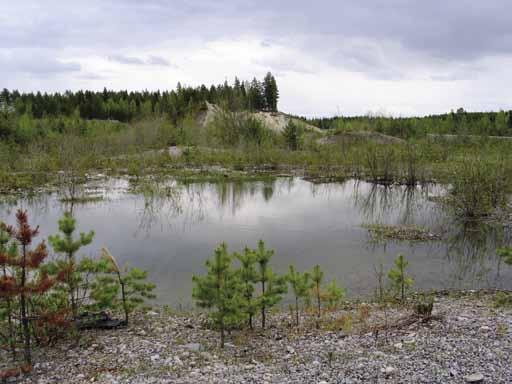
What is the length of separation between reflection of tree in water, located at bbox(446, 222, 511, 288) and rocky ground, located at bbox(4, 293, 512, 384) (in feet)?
9.54

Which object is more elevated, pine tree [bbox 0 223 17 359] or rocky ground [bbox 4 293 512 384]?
pine tree [bbox 0 223 17 359]

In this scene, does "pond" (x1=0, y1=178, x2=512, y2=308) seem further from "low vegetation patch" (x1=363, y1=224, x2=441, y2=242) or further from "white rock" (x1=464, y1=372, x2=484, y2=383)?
"white rock" (x1=464, y1=372, x2=484, y2=383)

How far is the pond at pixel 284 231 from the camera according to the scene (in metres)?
10.2

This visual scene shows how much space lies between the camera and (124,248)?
12.2m

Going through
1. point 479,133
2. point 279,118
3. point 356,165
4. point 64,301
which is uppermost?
point 279,118

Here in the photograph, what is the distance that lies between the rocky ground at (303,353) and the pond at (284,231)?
6.92 ft

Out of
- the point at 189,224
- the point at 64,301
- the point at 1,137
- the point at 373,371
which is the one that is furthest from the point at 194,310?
the point at 1,137

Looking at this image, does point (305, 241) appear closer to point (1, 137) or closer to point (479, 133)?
point (479, 133)

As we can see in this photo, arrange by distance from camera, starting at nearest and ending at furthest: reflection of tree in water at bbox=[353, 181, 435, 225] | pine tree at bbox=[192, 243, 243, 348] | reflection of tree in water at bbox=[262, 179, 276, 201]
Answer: pine tree at bbox=[192, 243, 243, 348], reflection of tree in water at bbox=[353, 181, 435, 225], reflection of tree in water at bbox=[262, 179, 276, 201]

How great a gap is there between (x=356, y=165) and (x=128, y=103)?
192 ft

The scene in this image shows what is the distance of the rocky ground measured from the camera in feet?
16.0

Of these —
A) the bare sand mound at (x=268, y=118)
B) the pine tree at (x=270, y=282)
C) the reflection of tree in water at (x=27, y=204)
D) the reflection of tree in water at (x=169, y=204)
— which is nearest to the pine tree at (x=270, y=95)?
the bare sand mound at (x=268, y=118)

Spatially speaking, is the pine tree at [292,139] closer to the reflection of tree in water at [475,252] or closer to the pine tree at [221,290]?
the reflection of tree in water at [475,252]

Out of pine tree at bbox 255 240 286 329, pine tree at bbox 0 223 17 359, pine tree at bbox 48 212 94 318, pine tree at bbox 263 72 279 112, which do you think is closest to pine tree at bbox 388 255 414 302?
pine tree at bbox 255 240 286 329
